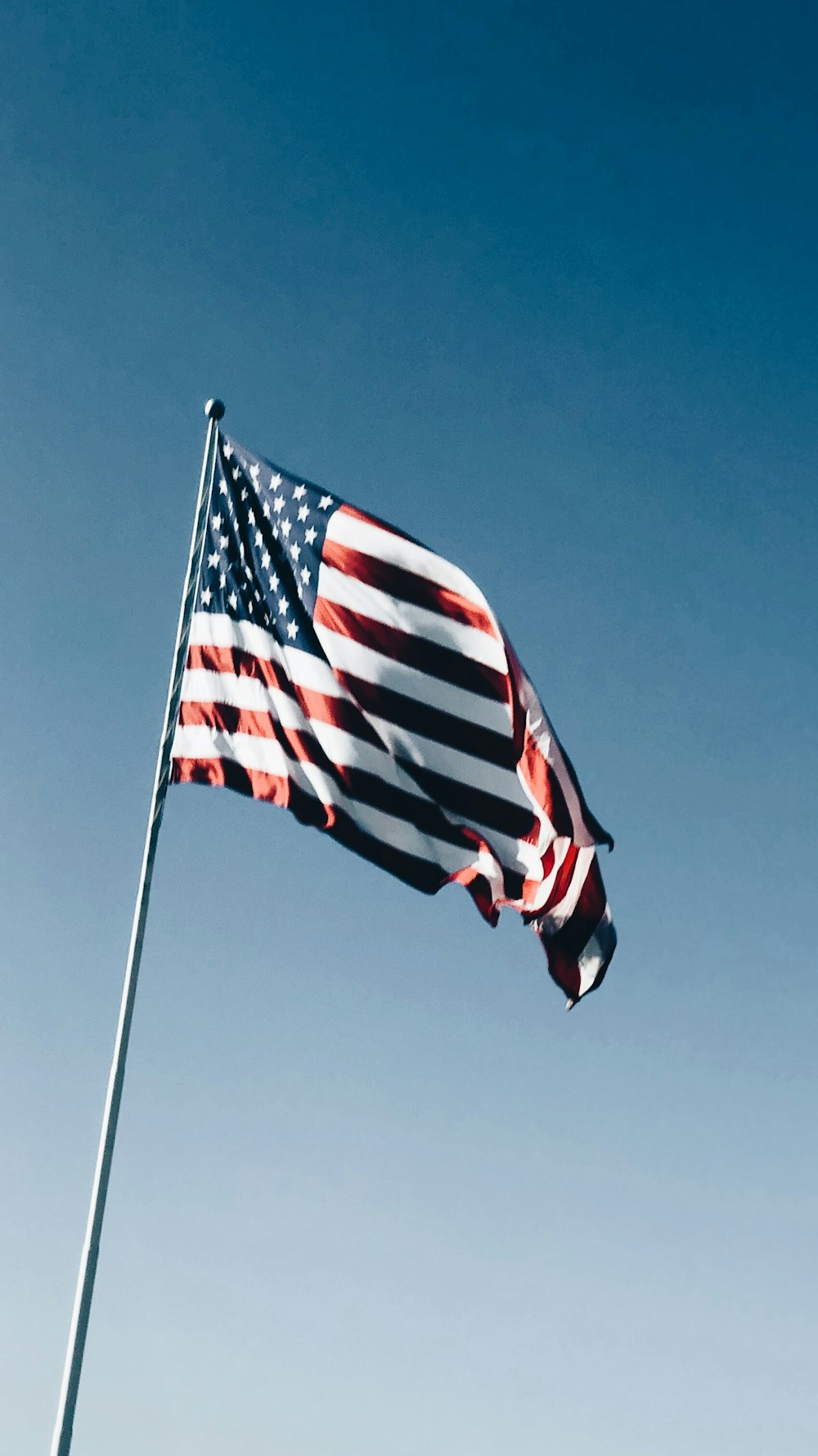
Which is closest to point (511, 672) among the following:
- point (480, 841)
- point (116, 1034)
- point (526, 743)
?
point (526, 743)

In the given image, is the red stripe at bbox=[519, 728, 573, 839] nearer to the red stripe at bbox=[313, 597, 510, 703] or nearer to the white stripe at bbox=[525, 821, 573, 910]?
the white stripe at bbox=[525, 821, 573, 910]

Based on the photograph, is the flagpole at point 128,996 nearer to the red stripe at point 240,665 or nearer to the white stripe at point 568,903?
the red stripe at point 240,665

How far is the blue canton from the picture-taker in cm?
1355

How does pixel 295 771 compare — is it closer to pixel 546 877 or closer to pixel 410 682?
pixel 410 682

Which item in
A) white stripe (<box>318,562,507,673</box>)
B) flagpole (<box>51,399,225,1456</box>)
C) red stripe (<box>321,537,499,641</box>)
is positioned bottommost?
flagpole (<box>51,399,225,1456</box>)

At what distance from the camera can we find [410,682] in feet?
44.4

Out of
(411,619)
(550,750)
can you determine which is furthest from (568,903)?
(411,619)

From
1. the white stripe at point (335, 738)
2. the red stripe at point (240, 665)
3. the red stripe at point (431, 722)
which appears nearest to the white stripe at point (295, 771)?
the white stripe at point (335, 738)

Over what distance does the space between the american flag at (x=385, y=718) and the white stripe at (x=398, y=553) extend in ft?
0.06

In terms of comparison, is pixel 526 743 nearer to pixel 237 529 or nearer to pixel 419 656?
pixel 419 656

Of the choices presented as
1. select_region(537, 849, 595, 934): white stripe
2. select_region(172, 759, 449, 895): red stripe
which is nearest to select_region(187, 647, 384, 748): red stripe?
select_region(172, 759, 449, 895): red stripe

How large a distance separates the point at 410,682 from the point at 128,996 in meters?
4.20

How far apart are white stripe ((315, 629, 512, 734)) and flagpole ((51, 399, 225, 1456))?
4.84 feet

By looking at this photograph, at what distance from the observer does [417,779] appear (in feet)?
43.4
